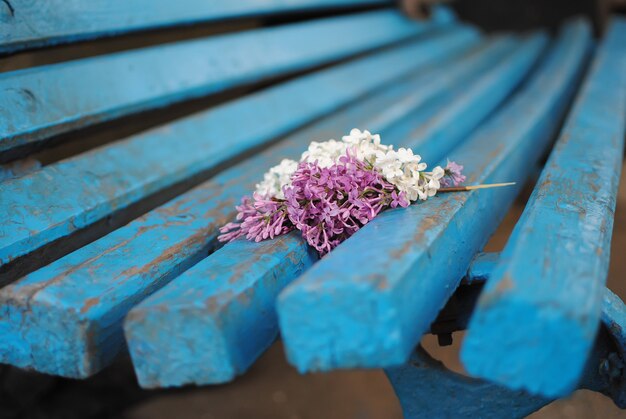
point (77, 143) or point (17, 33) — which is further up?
point (17, 33)

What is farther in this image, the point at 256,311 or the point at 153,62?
the point at 153,62

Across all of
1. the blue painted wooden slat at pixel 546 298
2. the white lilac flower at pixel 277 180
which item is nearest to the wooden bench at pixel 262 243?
the blue painted wooden slat at pixel 546 298

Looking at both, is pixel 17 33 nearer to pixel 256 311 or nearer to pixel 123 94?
pixel 123 94

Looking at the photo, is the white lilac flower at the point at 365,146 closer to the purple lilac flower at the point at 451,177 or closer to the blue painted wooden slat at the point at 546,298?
the purple lilac flower at the point at 451,177

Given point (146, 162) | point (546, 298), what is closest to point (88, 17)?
point (146, 162)

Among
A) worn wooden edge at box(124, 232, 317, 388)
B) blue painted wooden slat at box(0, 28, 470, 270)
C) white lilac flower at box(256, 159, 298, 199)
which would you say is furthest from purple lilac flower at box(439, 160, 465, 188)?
blue painted wooden slat at box(0, 28, 470, 270)

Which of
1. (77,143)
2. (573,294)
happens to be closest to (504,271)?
(573,294)
